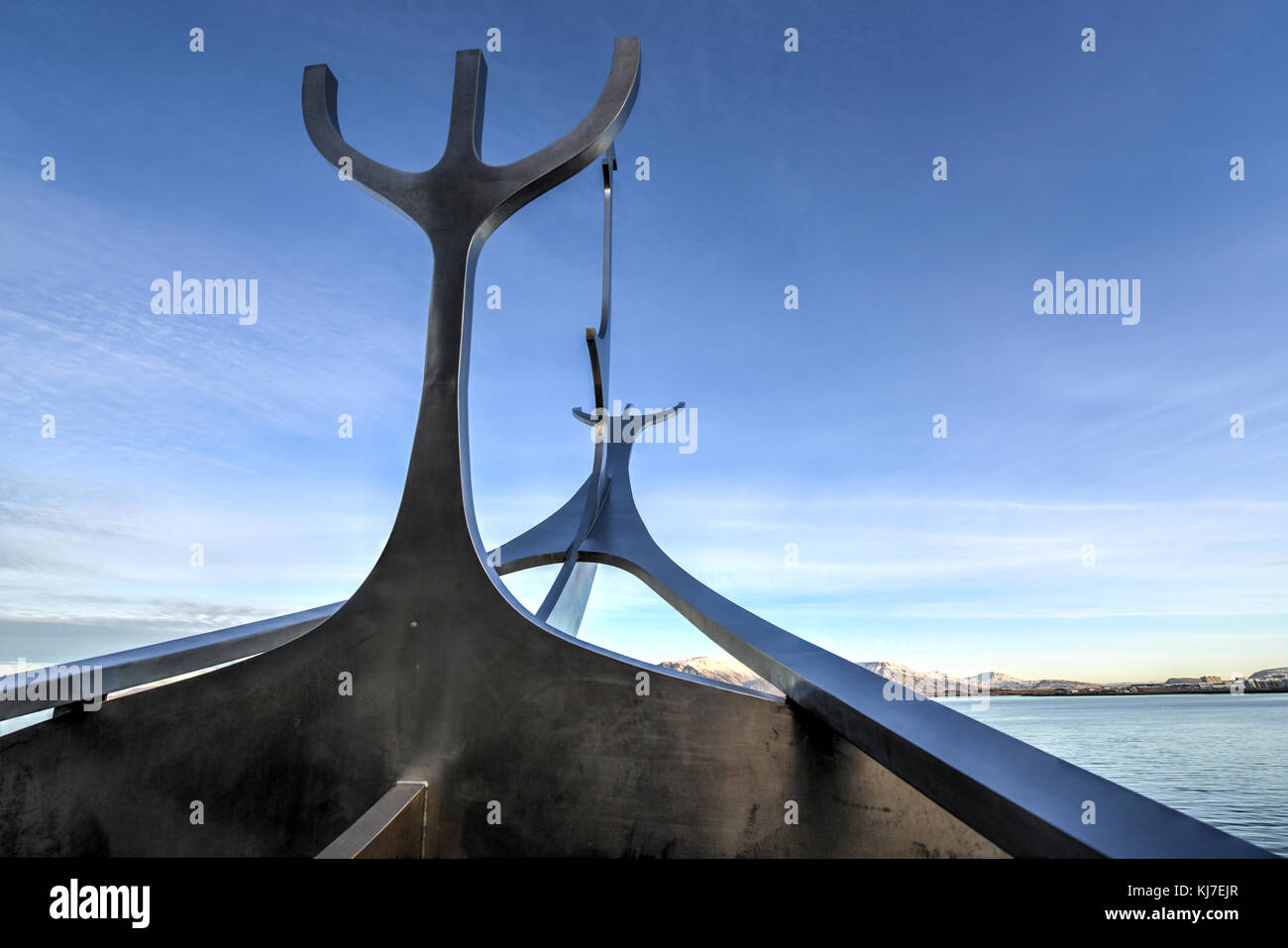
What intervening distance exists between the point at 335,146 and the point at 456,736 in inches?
221

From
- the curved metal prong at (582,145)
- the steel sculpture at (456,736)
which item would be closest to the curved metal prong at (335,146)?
the steel sculpture at (456,736)

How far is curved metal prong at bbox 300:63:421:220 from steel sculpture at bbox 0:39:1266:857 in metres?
0.44

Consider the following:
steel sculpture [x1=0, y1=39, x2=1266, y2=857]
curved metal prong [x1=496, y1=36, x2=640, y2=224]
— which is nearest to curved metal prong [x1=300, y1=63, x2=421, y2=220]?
steel sculpture [x1=0, y1=39, x2=1266, y2=857]

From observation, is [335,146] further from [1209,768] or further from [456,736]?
[1209,768]

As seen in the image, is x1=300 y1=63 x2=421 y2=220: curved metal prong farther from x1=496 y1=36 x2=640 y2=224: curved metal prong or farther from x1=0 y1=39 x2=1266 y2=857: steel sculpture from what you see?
x1=496 y1=36 x2=640 y2=224: curved metal prong

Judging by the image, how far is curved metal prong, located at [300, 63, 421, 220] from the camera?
614cm

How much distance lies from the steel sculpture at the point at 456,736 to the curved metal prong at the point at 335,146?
441 mm

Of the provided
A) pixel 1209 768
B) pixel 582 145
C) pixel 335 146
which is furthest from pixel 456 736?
pixel 1209 768

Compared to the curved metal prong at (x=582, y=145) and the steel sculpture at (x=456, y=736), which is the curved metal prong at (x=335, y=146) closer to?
the steel sculpture at (x=456, y=736)

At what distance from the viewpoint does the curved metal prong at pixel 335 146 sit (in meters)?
6.14
